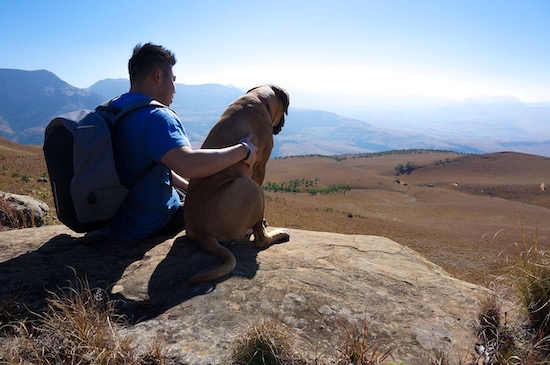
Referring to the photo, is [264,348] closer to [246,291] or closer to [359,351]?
[359,351]

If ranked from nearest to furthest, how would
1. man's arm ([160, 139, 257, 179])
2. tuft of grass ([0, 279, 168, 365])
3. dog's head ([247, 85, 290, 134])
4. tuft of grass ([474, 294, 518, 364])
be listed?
tuft of grass ([0, 279, 168, 365])
tuft of grass ([474, 294, 518, 364])
man's arm ([160, 139, 257, 179])
dog's head ([247, 85, 290, 134])

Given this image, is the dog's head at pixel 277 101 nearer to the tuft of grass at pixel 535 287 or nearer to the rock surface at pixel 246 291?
the rock surface at pixel 246 291

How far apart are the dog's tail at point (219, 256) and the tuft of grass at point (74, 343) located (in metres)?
0.70

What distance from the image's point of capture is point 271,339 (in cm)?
187

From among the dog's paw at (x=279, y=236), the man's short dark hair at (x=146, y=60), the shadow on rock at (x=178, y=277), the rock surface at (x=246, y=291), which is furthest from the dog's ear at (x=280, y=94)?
the shadow on rock at (x=178, y=277)

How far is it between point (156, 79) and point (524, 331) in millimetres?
3727

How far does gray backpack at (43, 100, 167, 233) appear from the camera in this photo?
2828 millimetres

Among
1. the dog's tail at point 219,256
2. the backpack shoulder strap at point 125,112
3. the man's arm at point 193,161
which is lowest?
the dog's tail at point 219,256

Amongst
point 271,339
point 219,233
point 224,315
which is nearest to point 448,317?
point 271,339

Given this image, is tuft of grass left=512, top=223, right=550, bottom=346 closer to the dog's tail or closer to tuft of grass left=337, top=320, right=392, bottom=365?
tuft of grass left=337, top=320, right=392, bottom=365

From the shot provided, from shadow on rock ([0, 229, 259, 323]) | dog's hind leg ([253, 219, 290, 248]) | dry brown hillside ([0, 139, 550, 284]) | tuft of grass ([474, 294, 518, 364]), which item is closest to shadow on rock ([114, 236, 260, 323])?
shadow on rock ([0, 229, 259, 323])

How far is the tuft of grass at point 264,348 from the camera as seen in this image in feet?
6.01

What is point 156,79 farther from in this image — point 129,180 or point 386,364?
point 386,364

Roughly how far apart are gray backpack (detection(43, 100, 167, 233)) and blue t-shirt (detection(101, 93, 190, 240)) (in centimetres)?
15
